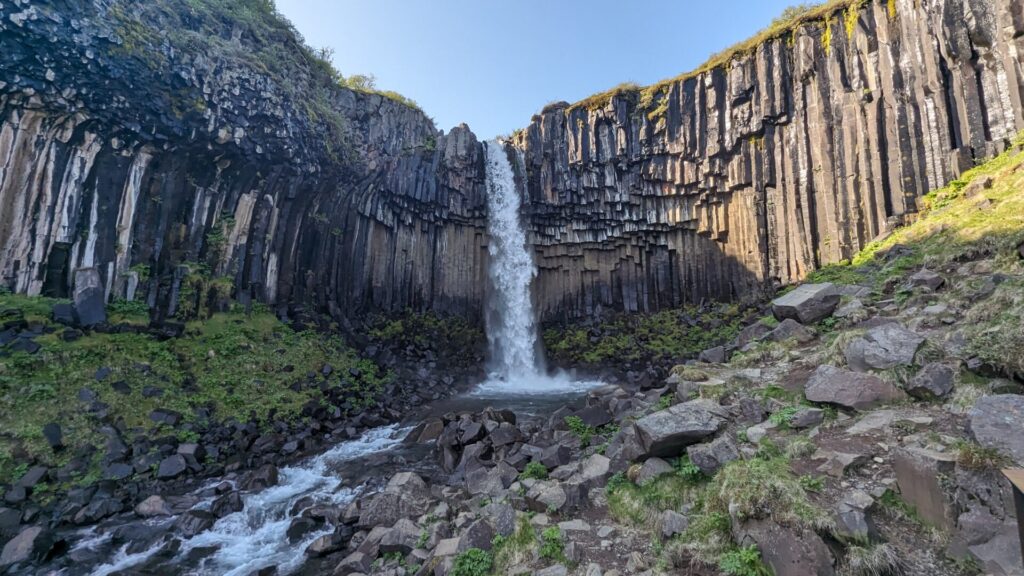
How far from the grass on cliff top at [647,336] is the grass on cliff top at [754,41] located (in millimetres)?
12046

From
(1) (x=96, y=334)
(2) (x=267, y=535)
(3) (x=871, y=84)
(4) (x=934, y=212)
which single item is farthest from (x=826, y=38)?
(1) (x=96, y=334)

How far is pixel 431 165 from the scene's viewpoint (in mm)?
26922

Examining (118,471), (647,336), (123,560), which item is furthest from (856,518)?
(647,336)

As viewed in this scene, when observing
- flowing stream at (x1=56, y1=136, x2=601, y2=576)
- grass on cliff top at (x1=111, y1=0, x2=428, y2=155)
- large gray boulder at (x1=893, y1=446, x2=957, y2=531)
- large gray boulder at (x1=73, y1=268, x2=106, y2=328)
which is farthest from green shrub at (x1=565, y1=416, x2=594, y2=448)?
grass on cliff top at (x1=111, y1=0, x2=428, y2=155)

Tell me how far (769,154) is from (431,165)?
1839 cm

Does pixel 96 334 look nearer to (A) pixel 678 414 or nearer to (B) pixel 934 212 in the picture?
(A) pixel 678 414

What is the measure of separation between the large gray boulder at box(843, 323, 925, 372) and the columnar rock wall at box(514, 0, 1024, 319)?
14111 mm

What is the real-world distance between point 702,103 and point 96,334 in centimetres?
2811

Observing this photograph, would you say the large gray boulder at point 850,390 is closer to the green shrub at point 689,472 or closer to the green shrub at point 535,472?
the green shrub at point 689,472

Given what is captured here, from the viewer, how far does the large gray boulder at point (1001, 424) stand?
3684 millimetres

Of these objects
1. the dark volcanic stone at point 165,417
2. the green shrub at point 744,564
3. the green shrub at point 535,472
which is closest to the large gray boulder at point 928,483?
the green shrub at point 744,564

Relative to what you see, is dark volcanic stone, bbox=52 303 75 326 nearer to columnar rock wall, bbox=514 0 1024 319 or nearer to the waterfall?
the waterfall

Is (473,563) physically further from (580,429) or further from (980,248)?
(980,248)

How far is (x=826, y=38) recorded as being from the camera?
20.2 metres
